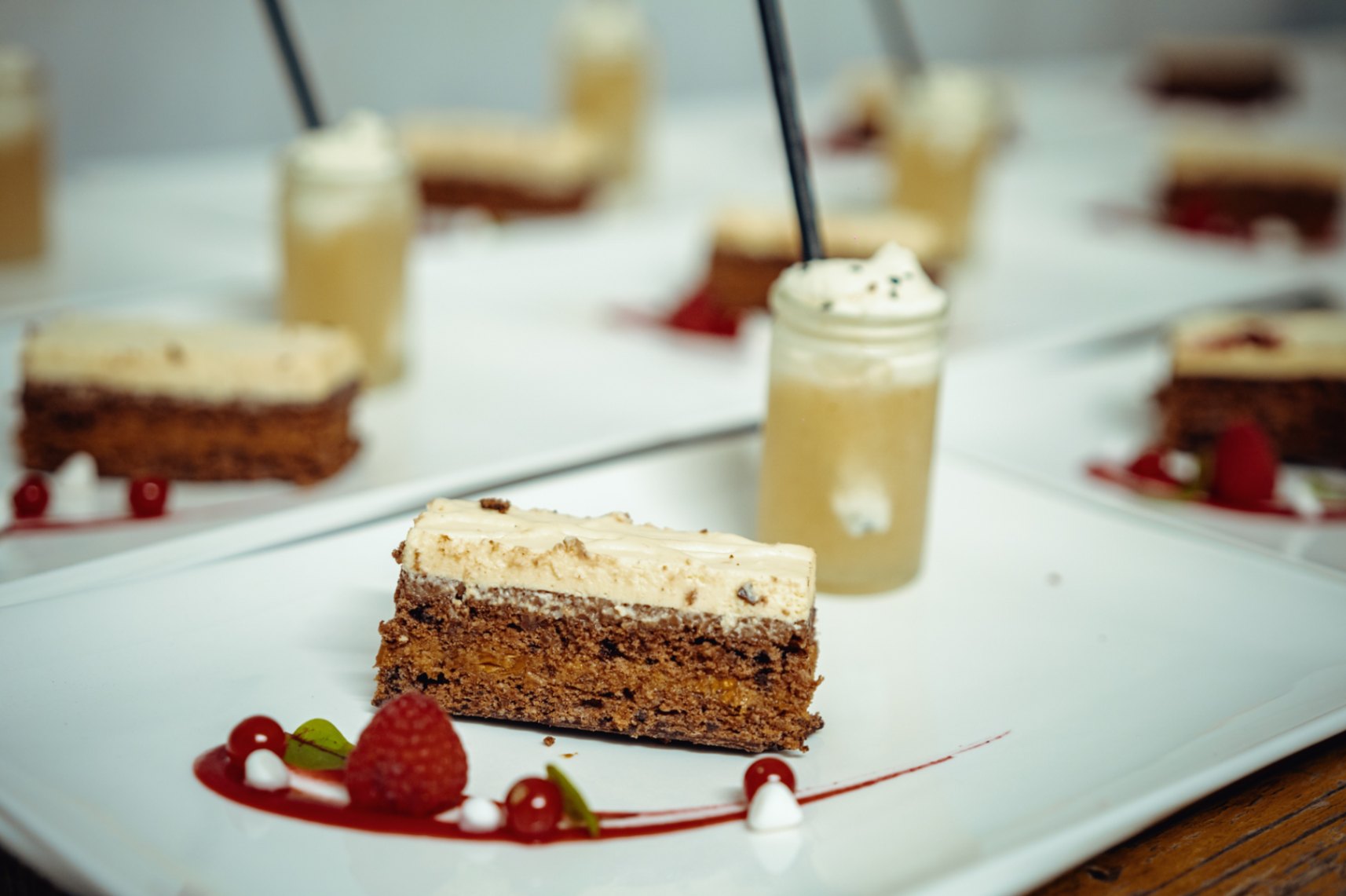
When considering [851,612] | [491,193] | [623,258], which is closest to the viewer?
[851,612]

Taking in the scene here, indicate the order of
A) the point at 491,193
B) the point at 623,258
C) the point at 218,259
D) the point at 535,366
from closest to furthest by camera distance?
the point at 535,366 < the point at 218,259 < the point at 623,258 < the point at 491,193

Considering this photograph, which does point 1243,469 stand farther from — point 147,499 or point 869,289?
point 147,499

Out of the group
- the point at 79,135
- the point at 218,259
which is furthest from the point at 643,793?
the point at 79,135

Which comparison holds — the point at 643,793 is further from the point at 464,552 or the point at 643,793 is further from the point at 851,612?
the point at 851,612

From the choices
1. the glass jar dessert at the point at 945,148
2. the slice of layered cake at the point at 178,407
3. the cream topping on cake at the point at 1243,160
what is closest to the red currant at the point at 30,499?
the slice of layered cake at the point at 178,407

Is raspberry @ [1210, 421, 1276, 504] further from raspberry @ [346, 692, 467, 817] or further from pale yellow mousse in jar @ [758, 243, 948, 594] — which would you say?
raspberry @ [346, 692, 467, 817]

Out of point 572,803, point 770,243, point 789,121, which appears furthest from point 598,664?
point 770,243

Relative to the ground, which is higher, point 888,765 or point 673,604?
point 673,604

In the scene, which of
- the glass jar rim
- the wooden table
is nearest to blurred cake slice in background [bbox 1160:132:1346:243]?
the glass jar rim
